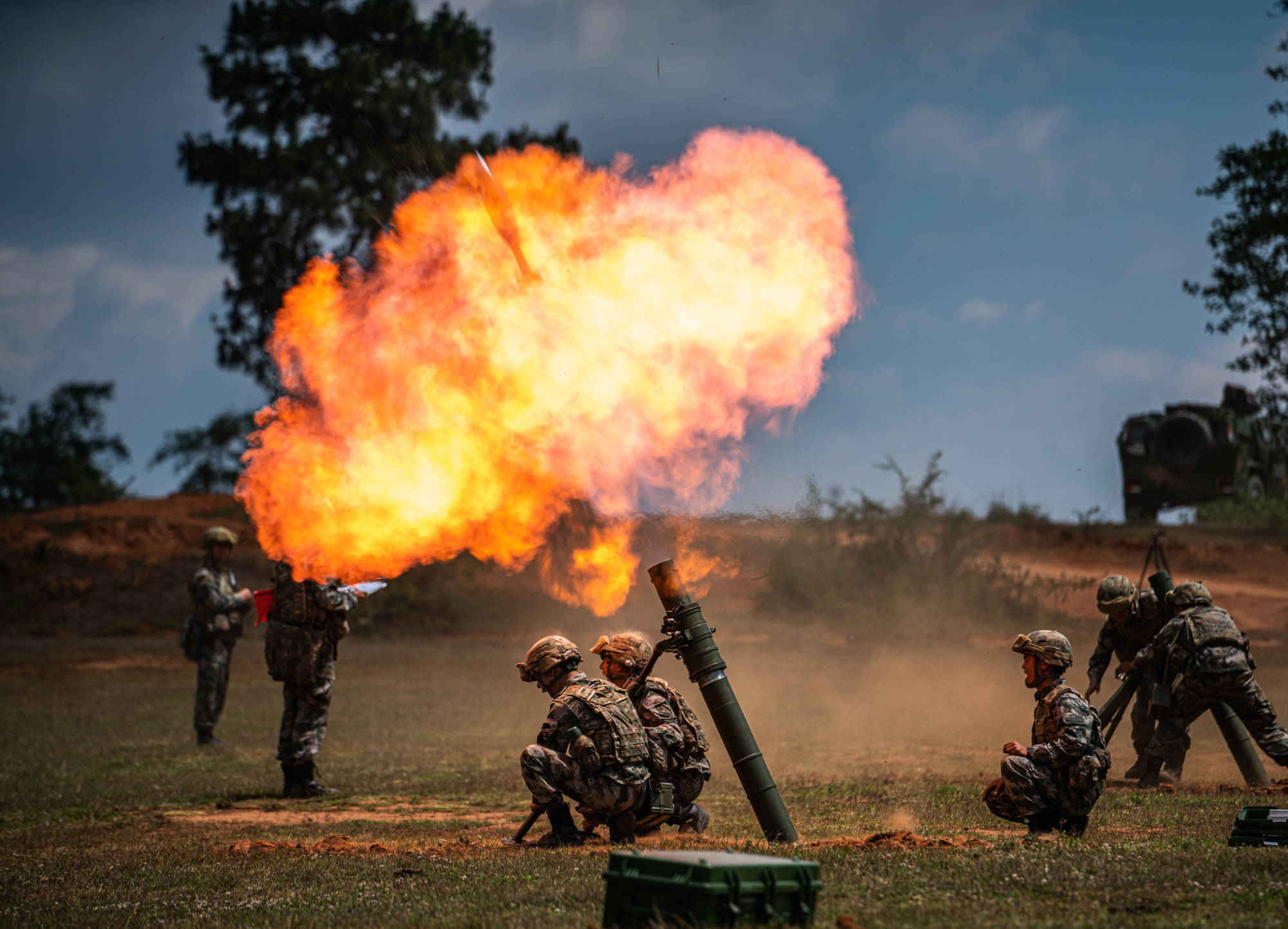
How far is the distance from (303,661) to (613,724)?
4.93 m

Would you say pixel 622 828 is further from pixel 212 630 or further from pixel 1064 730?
pixel 212 630

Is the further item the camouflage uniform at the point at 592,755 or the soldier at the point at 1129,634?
the soldier at the point at 1129,634

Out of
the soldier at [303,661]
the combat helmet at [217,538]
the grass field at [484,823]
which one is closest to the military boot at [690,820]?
the grass field at [484,823]

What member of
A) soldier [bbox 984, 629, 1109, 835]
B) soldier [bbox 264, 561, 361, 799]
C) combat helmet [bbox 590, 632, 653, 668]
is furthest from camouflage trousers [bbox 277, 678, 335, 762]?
soldier [bbox 984, 629, 1109, 835]

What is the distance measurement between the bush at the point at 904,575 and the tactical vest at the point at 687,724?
1849 cm

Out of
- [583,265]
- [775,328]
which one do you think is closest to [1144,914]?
[775,328]

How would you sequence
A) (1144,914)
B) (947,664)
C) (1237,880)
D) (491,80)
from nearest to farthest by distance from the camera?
(1144,914), (1237,880), (947,664), (491,80)

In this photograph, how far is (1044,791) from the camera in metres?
8.09

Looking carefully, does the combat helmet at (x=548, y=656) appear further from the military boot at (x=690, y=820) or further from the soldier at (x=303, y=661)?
the soldier at (x=303, y=661)

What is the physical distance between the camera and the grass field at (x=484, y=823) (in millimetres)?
6164

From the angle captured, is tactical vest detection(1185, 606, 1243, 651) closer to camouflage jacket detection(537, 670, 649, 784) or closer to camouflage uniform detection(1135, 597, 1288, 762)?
camouflage uniform detection(1135, 597, 1288, 762)

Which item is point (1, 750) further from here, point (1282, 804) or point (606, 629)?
point (606, 629)

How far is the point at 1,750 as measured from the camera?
15.7m

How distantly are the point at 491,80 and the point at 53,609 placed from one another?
2136cm
